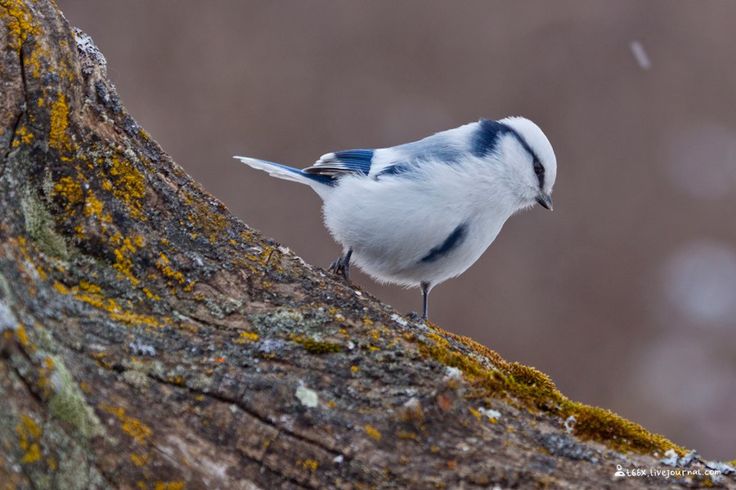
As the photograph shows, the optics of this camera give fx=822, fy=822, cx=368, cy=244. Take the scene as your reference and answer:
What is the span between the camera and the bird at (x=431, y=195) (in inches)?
156

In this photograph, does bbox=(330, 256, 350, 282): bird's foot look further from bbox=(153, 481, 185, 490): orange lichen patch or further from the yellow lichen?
bbox=(153, 481, 185, 490): orange lichen patch

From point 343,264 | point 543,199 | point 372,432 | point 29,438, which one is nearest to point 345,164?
point 343,264

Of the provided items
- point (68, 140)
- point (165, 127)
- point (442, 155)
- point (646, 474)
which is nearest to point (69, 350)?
point (68, 140)

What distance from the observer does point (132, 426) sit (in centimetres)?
220

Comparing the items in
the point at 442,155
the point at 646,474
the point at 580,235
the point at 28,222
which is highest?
the point at 580,235

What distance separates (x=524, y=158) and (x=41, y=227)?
8.34ft

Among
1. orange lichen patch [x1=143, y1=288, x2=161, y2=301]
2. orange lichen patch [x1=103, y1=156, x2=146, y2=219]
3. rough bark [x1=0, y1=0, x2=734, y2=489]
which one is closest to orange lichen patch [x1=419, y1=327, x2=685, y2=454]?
rough bark [x1=0, y1=0, x2=734, y2=489]

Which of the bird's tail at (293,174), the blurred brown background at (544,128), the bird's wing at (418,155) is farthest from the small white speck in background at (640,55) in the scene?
the bird's tail at (293,174)

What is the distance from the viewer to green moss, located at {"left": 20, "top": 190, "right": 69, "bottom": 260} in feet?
8.32

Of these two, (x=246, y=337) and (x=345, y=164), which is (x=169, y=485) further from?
(x=345, y=164)

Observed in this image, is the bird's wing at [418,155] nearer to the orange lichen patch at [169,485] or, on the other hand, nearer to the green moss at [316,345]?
the green moss at [316,345]

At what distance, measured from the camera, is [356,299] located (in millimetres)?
3066

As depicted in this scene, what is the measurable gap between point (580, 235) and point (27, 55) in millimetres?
6544

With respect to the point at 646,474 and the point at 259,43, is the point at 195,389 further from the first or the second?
the point at 259,43
